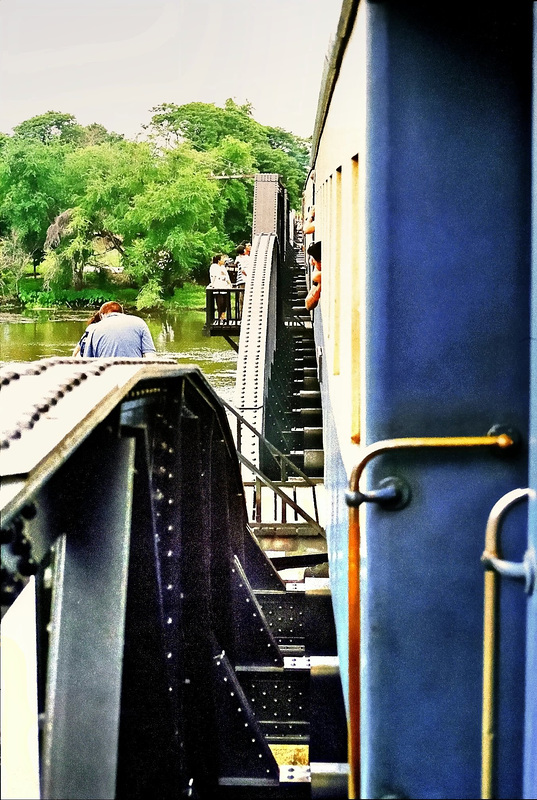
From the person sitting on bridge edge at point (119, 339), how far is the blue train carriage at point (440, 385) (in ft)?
17.6

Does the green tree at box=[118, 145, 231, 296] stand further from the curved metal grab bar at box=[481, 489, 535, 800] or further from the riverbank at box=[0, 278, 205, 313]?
the curved metal grab bar at box=[481, 489, 535, 800]

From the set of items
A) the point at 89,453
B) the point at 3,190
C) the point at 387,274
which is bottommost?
the point at 89,453

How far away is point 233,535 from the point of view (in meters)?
5.63

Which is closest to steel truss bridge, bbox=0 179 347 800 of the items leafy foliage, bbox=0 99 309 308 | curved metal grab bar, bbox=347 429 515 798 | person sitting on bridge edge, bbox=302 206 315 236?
curved metal grab bar, bbox=347 429 515 798

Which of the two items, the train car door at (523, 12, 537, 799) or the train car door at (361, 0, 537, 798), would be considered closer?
the train car door at (523, 12, 537, 799)

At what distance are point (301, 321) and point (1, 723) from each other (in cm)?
2201

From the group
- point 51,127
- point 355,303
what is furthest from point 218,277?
point 51,127

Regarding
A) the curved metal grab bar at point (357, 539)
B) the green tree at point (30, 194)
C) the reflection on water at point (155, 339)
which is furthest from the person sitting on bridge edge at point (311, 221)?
the green tree at point (30, 194)

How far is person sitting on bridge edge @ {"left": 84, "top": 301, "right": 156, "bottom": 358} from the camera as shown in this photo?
7527 mm

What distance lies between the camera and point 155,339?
58.7 metres

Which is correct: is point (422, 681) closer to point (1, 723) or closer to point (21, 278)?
point (1, 723)

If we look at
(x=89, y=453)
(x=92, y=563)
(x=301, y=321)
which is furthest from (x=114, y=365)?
(x=301, y=321)

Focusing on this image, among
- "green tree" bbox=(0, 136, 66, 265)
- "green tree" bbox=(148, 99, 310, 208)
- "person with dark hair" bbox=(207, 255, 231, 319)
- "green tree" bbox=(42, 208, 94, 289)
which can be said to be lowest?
"person with dark hair" bbox=(207, 255, 231, 319)

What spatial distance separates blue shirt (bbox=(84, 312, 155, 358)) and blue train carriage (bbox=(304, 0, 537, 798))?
5.39m
